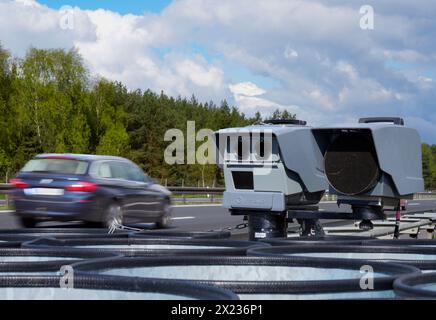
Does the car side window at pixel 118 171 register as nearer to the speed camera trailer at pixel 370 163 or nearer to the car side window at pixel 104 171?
the car side window at pixel 104 171

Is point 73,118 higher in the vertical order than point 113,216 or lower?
higher

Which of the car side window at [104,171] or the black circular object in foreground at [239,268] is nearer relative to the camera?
the black circular object in foreground at [239,268]

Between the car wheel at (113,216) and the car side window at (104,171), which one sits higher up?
the car side window at (104,171)

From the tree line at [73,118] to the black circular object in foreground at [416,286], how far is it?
7826cm

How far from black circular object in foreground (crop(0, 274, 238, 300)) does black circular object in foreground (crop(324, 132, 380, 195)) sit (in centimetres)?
837

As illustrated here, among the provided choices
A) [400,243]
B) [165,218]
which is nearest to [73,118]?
[165,218]

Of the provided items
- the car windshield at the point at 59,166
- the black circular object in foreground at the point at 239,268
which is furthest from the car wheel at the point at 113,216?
the black circular object in foreground at the point at 239,268

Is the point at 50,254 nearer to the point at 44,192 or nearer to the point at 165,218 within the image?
the point at 44,192

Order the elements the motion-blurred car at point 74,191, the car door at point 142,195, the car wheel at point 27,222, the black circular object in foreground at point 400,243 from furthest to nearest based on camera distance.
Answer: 1. the car door at point 142,195
2. the car wheel at point 27,222
3. the motion-blurred car at point 74,191
4. the black circular object in foreground at point 400,243

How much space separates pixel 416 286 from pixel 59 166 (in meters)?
14.3

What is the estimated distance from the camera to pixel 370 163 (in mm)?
11742

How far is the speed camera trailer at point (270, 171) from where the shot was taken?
12.4 m

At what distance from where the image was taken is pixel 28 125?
9438 centimetres
